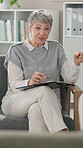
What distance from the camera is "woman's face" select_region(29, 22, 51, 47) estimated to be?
9.18ft

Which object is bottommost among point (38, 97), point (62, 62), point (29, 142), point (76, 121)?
point (76, 121)

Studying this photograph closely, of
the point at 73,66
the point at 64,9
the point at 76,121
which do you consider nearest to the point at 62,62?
the point at 73,66

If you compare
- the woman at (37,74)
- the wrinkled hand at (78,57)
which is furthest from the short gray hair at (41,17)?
the wrinkled hand at (78,57)

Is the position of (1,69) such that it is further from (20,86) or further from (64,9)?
(64,9)

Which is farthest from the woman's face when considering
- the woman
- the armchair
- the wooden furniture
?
the wooden furniture

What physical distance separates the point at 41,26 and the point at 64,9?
2106 mm

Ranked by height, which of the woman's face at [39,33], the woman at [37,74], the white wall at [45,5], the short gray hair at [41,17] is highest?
the white wall at [45,5]

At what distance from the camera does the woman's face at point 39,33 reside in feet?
9.18

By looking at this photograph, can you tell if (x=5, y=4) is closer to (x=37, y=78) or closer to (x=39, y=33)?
(x=39, y=33)

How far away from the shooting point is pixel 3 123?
251 centimetres

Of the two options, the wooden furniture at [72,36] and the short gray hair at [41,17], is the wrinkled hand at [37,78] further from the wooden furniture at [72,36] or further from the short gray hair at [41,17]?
the wooden furniture at [72,36]

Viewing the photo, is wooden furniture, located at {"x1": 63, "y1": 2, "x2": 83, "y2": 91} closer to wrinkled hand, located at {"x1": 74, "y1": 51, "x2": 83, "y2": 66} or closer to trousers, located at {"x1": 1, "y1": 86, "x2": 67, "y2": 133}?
wrinkled hand, located at {"x1": 74, "y1": 51, "x2": 83, "y2": 66}

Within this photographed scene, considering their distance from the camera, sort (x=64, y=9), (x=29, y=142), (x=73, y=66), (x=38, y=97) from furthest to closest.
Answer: (x=64, y=9) → (x=73, y=66) → (x=38, y=97) → (x=29, y=142)

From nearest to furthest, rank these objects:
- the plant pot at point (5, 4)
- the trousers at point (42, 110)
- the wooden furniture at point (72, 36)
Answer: the trousers at point (42, 110) → the wooden furniture at point (72, 36) → the plant pot at point (5, 4)
